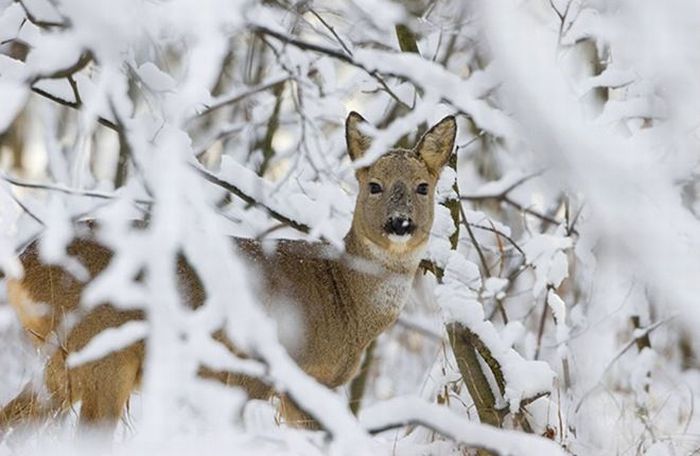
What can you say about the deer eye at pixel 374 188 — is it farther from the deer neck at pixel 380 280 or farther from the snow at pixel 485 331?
the snow at pixel 485 331

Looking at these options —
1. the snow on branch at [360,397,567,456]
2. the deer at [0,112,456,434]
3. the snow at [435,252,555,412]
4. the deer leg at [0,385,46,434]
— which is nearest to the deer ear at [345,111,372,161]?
the deer at [0,112,456,434]

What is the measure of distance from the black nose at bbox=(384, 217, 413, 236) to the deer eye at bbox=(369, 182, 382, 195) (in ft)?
0.56

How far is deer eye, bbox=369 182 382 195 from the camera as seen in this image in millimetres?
5531

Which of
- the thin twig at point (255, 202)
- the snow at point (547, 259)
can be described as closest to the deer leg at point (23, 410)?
the thin twig at point (255, 202)

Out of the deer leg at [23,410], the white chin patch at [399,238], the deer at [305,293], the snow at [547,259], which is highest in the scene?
the snow at [547,259]

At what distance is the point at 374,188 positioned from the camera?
218 inches

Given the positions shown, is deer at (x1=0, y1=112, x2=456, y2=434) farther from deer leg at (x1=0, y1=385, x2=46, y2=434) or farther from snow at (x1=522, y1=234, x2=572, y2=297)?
snow at (x1=522, y1=234, x2=572, y2=297)

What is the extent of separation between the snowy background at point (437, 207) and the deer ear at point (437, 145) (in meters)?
0.08

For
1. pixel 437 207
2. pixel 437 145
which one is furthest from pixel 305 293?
pixel 437 145

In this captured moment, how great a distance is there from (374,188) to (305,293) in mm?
539

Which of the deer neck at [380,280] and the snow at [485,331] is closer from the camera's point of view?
the snow at [485,331]

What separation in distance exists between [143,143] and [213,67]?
39 centimetres

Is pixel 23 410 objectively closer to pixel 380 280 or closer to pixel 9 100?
pixel 380 280

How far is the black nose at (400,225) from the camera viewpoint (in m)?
5.40
